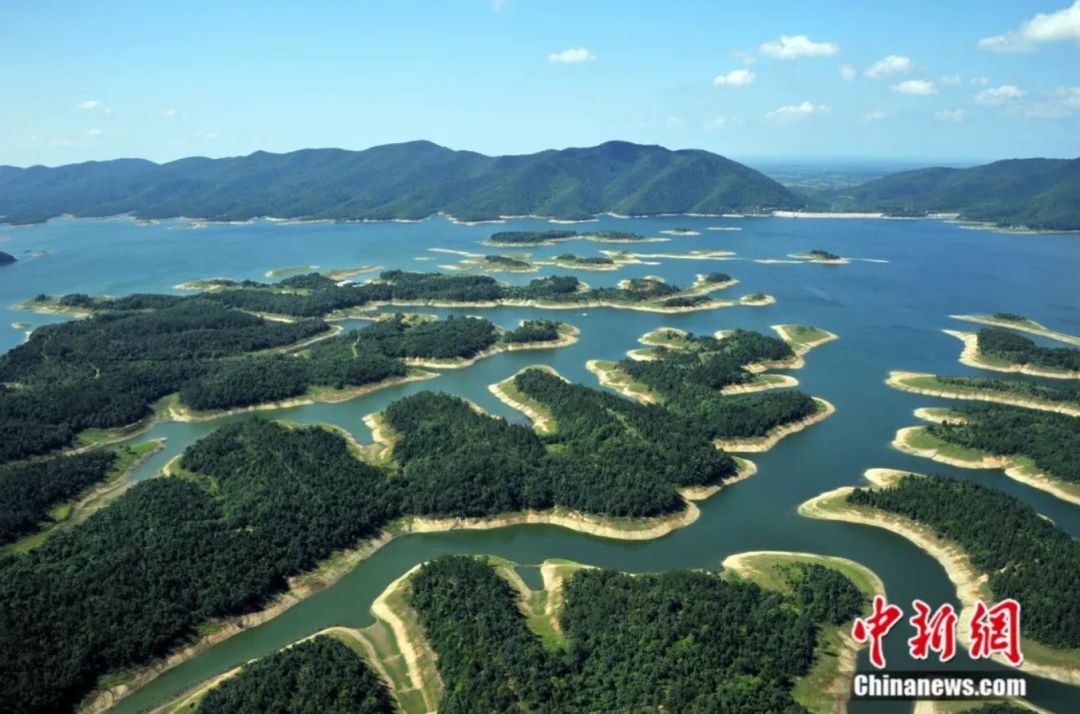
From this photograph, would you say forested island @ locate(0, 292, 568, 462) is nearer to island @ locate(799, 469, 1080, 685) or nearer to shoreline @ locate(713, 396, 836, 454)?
shoreline @ locate(713, 396, 836, 454)

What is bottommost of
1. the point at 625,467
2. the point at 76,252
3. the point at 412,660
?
the point at 412,660

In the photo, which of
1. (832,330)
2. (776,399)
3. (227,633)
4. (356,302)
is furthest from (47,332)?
(832,330)

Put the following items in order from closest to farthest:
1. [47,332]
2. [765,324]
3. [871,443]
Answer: [871,443], [47,332], [765,324]

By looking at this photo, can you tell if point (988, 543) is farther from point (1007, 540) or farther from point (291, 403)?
point (291, 403)

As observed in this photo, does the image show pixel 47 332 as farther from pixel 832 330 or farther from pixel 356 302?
pixel 832 330

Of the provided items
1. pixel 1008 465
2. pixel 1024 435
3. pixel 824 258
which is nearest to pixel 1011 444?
pixel 1008 465

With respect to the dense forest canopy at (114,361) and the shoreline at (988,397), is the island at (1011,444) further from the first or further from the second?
the dense forest canopy at (114,361)
